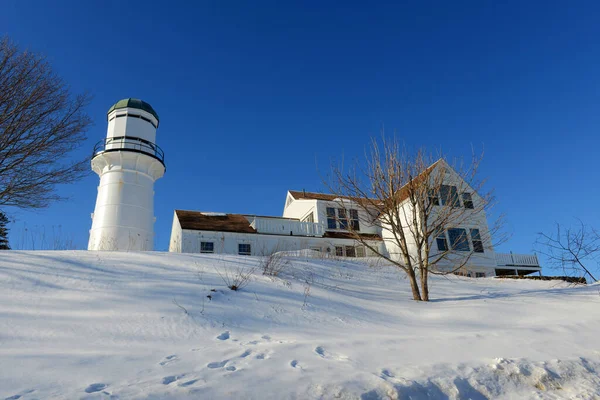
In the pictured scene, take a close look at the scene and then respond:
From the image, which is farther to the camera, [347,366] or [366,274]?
[366,274]

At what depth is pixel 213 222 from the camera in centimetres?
2369

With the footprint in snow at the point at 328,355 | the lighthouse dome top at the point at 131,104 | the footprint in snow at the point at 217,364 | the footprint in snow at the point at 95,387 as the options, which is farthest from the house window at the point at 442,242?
the footprint in snow at the point at 95,387

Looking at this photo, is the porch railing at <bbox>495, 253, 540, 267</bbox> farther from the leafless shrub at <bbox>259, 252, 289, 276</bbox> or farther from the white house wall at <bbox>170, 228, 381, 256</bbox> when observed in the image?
the leafless shrub at <bbox>259, 252, 289, 276</bbox>

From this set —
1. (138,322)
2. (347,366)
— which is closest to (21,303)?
(138,322)

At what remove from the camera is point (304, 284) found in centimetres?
1015

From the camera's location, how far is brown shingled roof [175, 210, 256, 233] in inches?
883

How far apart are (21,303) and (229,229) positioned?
53.2ft

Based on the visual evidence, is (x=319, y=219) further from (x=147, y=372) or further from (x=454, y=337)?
(x=147, y=372)

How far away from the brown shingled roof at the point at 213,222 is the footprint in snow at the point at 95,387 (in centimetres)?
1849

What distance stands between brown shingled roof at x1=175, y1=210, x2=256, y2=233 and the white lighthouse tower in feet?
7.12

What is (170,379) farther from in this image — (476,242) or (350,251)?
(476,242)

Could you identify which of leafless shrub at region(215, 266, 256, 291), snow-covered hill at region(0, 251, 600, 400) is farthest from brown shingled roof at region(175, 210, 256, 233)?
leafless shrub at region(215, 266, 256, 291)

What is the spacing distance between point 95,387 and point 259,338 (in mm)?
2555

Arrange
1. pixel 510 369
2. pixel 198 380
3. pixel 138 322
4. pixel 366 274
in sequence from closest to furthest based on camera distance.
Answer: pixel 198 380, pixel 510 369, pixel 138 322, pixel 366 274
